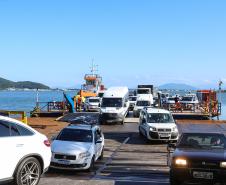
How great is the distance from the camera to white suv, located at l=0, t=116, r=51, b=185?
9.30 metres

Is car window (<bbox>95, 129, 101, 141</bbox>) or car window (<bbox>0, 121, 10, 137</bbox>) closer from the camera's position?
car window (<bbox>0, 121, 10, 137</bbox>)

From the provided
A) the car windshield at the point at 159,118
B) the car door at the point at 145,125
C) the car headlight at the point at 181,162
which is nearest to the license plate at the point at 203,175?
the car headlight at the point at 181,162

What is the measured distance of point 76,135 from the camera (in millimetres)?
15547

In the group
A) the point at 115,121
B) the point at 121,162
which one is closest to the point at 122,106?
the point at 115,121

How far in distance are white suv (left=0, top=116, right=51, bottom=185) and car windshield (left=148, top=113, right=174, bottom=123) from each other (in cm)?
1462

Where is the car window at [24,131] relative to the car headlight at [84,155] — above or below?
above

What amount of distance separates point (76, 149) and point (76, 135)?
1533 mm

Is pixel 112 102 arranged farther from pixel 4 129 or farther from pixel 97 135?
pixel 4 129

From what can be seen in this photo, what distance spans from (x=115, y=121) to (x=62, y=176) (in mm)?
21347

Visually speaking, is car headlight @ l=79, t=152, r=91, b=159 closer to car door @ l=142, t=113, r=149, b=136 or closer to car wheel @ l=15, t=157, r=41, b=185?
car wheel @ l=15, t=157, r=41, b=185

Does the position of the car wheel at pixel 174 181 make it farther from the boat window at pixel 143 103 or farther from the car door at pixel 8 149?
the boat window at pixel 143 103

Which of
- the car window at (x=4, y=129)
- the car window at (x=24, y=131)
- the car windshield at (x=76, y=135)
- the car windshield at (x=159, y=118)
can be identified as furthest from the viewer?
the car windshield at (x=159, y=118)

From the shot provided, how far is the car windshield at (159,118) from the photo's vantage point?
80.5 ft

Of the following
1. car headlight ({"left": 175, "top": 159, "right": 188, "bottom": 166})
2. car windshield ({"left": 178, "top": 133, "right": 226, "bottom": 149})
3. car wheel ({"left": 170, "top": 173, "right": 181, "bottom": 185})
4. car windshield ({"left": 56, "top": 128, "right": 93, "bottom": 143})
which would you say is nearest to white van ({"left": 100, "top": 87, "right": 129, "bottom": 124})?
car windshield ({"left": 56, "top": 128, "right": 93, "bottom": 143})
